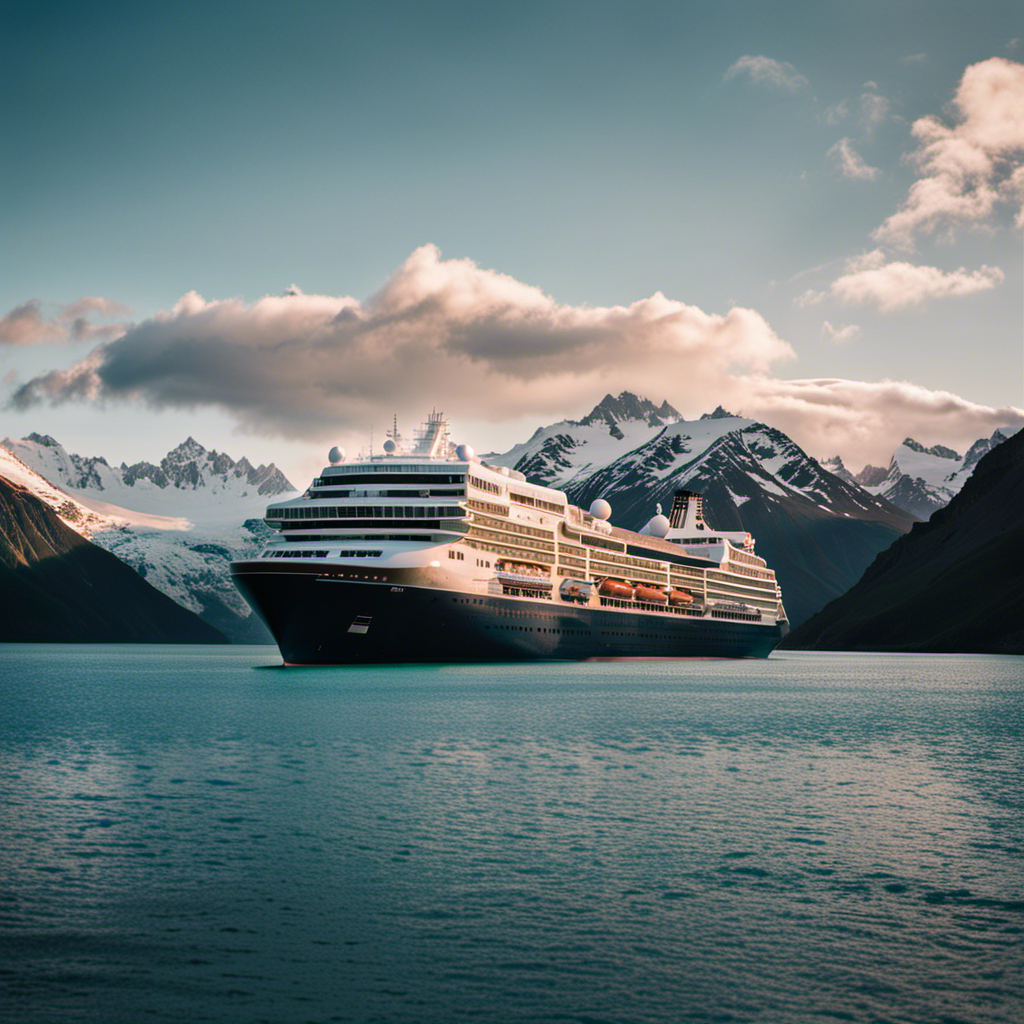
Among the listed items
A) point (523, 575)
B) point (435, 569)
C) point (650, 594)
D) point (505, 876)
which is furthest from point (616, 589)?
point (505, 876)

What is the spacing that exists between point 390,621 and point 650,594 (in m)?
54.1

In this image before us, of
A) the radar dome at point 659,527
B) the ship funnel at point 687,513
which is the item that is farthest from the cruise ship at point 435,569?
the radar dome at point 659,527

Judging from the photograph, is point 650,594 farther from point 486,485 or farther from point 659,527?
point 659,527

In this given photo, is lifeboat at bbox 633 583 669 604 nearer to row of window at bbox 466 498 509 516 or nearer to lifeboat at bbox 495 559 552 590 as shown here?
lifeboat at bbox 495 559 552 590

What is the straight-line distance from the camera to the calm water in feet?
51.3

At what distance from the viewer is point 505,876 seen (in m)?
22.2

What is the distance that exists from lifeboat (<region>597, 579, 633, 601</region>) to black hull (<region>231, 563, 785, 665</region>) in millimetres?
12153

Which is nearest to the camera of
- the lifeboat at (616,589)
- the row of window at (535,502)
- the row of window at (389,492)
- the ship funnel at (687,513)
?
the row of window at (389,492)

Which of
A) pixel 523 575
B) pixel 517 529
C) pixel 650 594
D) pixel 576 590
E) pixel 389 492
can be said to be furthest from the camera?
pixel 650 594

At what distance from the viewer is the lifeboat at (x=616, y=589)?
122562mm

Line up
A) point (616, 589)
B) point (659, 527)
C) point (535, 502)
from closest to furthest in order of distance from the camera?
point (535, 502), point (616, 589), point (659, 527)

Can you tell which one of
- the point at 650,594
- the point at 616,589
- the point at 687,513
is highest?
the point at 687,513

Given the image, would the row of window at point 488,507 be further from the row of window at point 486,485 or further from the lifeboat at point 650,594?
the lifeboat at point 650,594

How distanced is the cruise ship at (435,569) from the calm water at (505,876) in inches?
1485
